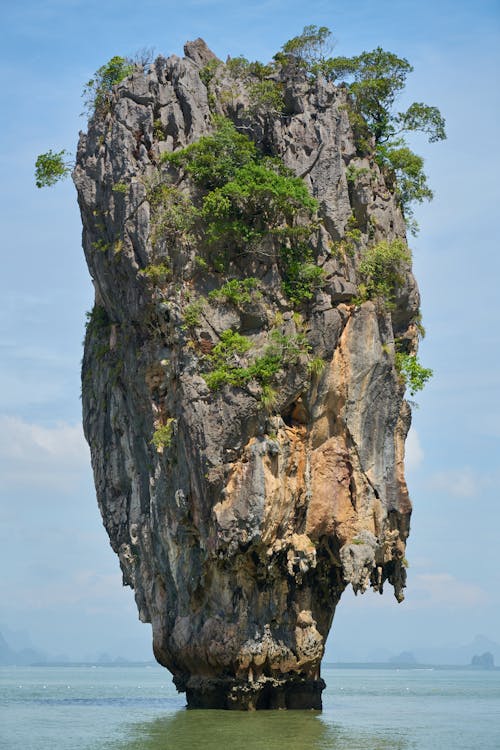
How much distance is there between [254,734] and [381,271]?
10695 mm

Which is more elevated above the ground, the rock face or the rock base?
the rock face

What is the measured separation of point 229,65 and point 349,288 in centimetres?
655

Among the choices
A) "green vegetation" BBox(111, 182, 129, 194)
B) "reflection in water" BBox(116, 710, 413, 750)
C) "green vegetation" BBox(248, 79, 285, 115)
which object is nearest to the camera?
"reflection in water" BBox(116, 710, 413, 750)

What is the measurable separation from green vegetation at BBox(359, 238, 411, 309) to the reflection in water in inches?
372

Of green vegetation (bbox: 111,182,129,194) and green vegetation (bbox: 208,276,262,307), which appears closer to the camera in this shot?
green vegetation (bbox: 208,276,262,307)

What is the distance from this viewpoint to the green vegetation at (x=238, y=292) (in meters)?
22.6

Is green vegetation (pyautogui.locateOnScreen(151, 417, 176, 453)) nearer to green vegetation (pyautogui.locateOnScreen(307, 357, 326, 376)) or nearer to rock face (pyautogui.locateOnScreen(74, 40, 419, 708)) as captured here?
rock face (pyautogui.locateOnScreen(74, 40, 419, 708))

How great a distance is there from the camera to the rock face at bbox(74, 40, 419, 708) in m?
21.9

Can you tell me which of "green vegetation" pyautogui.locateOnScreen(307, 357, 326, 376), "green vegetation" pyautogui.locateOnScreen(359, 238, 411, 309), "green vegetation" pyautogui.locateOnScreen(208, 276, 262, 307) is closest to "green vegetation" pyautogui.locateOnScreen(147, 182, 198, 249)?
"green vegetation" pyautogui.locateOnScreen(208, 276, 262, 307)

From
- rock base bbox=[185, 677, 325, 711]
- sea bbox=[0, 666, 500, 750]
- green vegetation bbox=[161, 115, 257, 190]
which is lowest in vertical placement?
sea bbox=[0, 666, 500, 750]

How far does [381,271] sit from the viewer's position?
23875 mm

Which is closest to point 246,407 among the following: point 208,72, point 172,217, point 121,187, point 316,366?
point 316,366

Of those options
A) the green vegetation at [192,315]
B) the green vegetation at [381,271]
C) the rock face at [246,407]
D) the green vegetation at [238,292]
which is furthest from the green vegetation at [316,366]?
the green vegetation at [192,315]

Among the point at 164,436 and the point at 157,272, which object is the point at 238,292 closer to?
the point at 157,272
